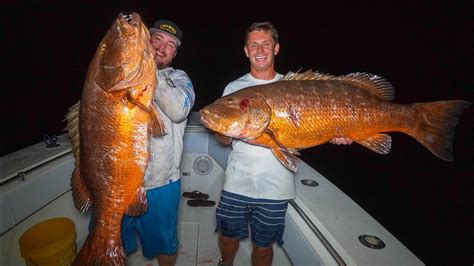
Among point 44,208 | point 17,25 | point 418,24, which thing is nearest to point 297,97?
point 44,208

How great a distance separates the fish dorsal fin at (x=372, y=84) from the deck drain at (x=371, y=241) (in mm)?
1280

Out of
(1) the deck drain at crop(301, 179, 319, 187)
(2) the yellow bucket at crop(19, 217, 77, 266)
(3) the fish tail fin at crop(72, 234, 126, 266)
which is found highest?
(3) the fish tail fin at crop(72, 234, 126, 266)

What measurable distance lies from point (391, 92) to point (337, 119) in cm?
65

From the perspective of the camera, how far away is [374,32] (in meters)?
51.9

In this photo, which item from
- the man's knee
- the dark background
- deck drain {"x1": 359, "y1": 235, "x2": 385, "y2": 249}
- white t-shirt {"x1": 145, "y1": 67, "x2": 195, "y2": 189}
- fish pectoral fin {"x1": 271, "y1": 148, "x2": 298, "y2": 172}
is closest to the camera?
white t-shirt {"x1": 145, "y1": 67, "x2": 195, "y2": 189}

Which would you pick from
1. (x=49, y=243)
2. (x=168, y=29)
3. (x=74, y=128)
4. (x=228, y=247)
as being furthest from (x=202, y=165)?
(x=74, y=128)

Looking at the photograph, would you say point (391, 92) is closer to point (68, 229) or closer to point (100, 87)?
point (100, 87)

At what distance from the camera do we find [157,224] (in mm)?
2713

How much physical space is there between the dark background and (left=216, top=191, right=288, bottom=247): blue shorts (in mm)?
8578

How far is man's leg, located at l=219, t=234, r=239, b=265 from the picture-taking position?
304 cm

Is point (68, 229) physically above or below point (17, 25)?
below

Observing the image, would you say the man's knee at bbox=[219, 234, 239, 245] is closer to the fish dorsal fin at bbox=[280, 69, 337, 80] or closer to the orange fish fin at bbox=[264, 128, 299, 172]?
the orange fish fin at bbox=[264, 128, 299, 172]

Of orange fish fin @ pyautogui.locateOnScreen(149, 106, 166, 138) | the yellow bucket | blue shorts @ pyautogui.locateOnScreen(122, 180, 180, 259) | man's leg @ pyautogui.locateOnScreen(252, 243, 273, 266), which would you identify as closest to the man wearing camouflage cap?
blue shorts @ pyautogui.locateOnScreen(122, 180, 180, 259)

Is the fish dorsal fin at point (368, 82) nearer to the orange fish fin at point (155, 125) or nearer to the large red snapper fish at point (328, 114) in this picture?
the large red snapper fish at point (328, 114)
